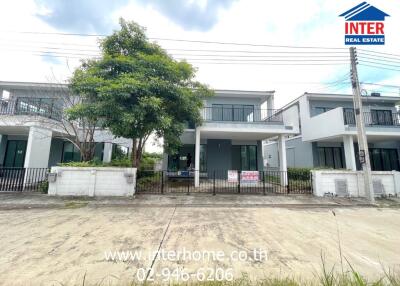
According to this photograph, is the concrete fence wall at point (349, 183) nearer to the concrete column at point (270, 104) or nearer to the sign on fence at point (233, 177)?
the sign on fence at point (233, 177)

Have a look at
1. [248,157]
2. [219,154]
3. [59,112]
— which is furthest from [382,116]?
[59,112]

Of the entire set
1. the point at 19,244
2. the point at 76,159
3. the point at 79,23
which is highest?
the point at 79,23

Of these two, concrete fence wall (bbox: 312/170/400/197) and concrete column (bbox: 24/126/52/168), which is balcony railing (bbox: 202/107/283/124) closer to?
concrete fence wall (bbox: 312/170/400/197)

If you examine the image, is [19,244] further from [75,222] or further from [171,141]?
[171,141]

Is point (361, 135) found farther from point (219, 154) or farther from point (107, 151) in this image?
point (107, 151)

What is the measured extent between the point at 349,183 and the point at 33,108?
19.8 metres

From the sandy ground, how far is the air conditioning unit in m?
2.20

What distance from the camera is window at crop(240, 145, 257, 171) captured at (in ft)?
47.1

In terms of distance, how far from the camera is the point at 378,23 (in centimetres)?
738

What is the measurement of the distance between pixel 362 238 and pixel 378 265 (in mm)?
1418

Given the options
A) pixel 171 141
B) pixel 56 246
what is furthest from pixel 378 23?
pixel 56 246

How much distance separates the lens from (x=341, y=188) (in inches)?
346

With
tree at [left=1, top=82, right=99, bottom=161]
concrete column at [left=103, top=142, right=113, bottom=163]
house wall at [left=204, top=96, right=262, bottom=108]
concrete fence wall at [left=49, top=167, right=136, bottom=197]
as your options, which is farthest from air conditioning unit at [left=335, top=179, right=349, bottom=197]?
concrete column at [left=103, top=142, right=113, bottom=163]

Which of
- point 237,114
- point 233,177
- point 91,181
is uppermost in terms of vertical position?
point 237,114
